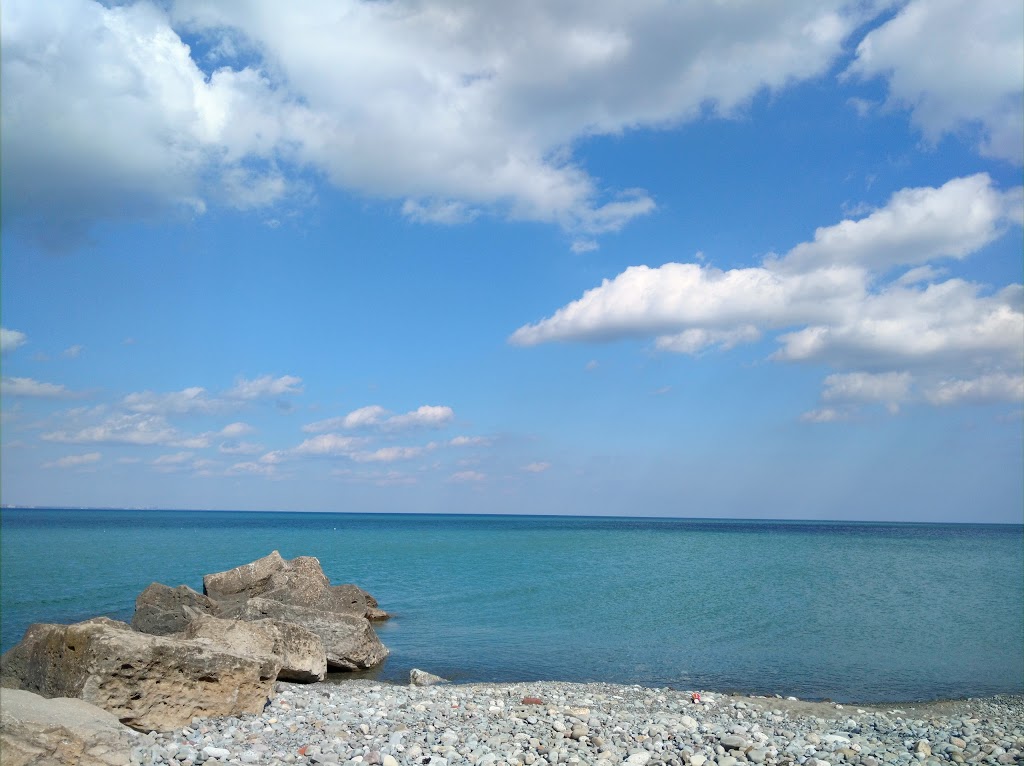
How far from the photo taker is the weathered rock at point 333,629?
63.4ft

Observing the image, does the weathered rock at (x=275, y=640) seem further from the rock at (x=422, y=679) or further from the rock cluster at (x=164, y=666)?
the rock at (x=422, y=679)

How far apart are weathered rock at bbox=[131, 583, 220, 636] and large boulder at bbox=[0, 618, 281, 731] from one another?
5451mm

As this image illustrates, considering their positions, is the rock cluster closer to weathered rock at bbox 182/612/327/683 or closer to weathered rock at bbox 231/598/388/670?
weathered rock at bbox 182/612/327/683

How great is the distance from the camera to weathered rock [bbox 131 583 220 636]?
18.1 metres

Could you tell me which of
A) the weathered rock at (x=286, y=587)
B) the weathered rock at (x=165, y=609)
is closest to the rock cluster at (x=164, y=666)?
the weathered rock at (x=165, y=609)

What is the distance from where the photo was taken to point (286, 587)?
81.5 feet

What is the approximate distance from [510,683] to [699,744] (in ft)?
27.8

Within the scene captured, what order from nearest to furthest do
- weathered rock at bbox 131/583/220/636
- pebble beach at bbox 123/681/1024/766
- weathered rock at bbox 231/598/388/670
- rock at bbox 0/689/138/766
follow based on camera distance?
rock at bbox 0/689/138/766, pebble beach at bbox 123/681/1024/766, weathered rock at bbox 131/583/220/636, weathered rock at bbox 231/598/388/670

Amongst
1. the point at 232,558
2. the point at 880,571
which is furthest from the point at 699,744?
the point at 232,558

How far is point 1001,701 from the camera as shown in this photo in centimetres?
1769

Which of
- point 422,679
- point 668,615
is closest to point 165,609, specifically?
point 422,679

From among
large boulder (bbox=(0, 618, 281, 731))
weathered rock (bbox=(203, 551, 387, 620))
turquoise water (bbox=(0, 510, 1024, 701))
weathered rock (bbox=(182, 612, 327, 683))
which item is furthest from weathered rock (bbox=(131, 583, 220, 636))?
large boulder (bbox=(0, 618, 281, 731))

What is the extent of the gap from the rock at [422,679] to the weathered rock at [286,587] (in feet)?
20.8

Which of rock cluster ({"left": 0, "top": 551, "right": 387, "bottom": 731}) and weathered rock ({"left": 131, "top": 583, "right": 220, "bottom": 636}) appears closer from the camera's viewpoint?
rock cluster ({"left": 0, "top": 551, "right": 387, "bottom": 731})
